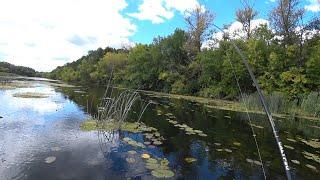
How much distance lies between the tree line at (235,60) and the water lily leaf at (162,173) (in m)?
11.3

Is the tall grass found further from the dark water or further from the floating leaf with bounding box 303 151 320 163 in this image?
the floating leaf with bounding box 303 151 320 163

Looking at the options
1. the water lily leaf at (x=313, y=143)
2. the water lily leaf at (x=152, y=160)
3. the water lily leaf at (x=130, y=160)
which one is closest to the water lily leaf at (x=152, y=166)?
the water lily leaf at (x=152, y=160)

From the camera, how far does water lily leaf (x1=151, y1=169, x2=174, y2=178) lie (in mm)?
8532

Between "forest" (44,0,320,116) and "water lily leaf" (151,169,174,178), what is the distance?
17849mm

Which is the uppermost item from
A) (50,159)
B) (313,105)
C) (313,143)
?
(313,105)

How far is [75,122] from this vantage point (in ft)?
52.4

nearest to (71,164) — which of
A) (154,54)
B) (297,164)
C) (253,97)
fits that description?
(297,164)

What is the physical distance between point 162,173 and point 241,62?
108 feet

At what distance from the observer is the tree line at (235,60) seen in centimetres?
3400

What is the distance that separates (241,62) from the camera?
130 feet

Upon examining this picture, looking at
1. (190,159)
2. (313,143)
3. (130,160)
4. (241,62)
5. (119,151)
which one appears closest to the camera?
(130,160)

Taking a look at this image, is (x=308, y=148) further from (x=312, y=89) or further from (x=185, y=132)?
(x=312, y=89)

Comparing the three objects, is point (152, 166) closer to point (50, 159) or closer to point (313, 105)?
point (50, 159)

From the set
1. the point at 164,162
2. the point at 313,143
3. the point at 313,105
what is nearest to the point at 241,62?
the point at 313,105
